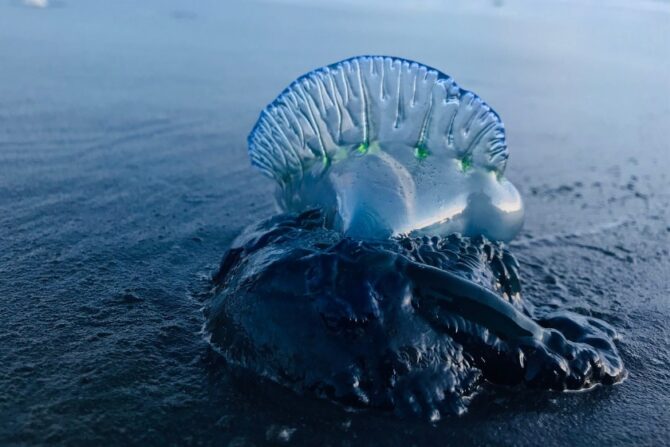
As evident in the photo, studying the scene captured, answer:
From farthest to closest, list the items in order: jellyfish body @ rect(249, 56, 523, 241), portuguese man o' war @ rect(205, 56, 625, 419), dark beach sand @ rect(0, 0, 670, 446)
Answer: jellyfish body @ rect(249, 56, 523, 241), portuguese man o' war @ rect(205, 56, 625, 419), dark beach sand @ rect(0, 0, 670, 446)

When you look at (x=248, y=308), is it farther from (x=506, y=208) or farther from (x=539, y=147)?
(x=539, y=147)

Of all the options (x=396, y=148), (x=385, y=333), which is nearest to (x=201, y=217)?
(x=396, y=148)

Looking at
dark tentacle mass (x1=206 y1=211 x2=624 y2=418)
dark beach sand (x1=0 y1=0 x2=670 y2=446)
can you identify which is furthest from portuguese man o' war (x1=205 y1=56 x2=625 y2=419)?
dark beach sand (x1=0 y1=0 x2=670 y2=446)

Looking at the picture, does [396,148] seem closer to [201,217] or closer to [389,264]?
[389,264]

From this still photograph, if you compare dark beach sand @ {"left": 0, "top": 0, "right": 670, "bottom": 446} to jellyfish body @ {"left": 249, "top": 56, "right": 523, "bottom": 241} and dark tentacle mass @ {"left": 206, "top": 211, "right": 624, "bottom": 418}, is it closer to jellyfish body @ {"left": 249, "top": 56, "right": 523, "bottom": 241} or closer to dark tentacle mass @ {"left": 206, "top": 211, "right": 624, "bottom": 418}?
dark tentacle mass @ {"left": 206, "top": 211, "right": 624, "bottom": 418}

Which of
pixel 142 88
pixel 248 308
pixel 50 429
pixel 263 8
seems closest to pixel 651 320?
pixel 248 308

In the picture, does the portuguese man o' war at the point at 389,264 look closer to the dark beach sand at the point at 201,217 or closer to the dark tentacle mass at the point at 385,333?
the dark tentacle mass at the point at 385,333
